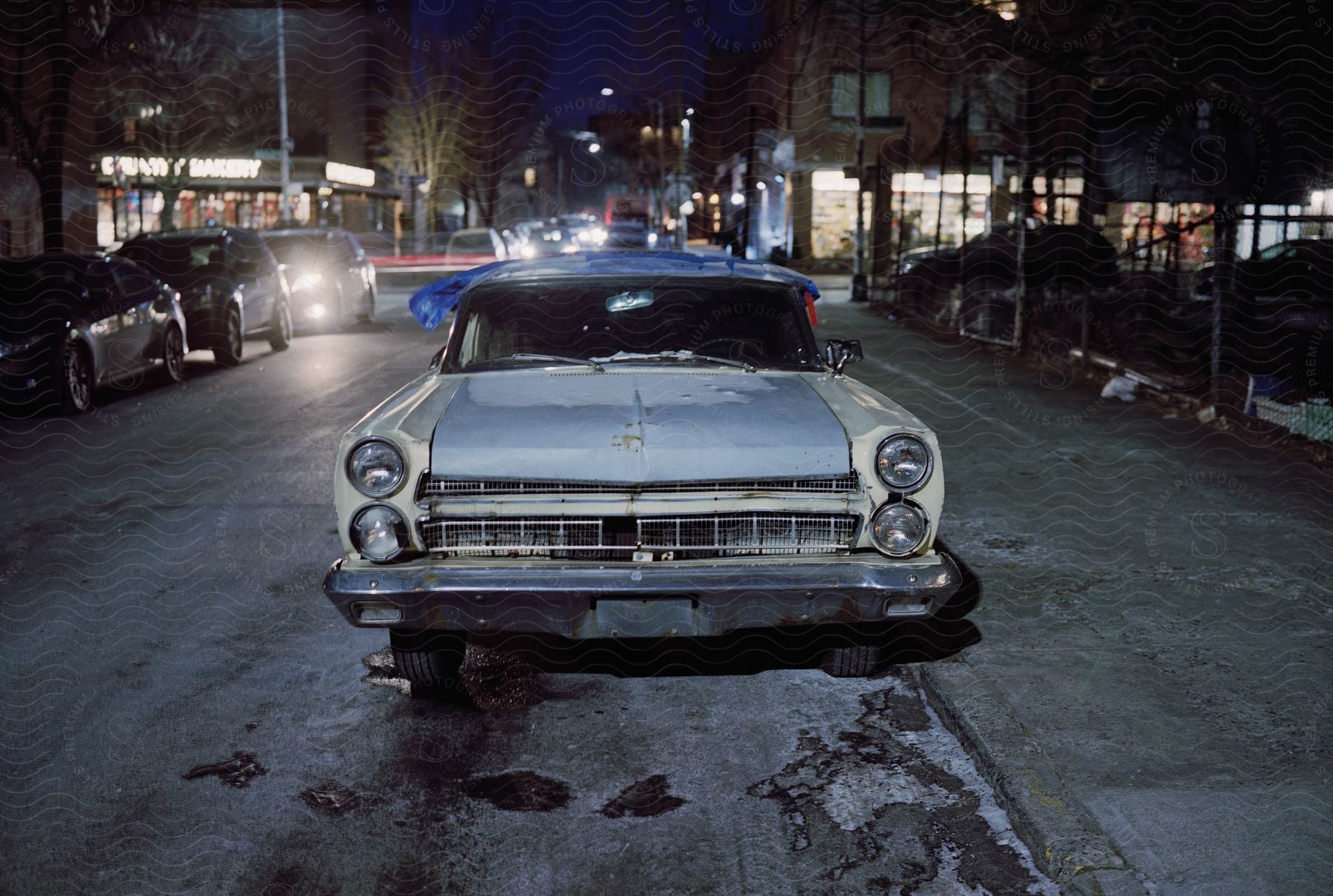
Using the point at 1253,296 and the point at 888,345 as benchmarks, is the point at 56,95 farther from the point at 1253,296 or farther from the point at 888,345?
the point at 1253,296

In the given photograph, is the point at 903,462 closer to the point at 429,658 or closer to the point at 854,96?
the point at 429,658

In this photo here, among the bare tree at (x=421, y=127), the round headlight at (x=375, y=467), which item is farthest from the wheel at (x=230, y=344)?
the bare tree at (x=421, y=127)

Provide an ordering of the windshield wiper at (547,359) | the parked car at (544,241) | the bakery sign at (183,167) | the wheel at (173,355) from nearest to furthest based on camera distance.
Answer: the windshield wiper at (547,359) < the wheel at (173,355) < the parked car at (544,241) < the bakery sign at (183,167)

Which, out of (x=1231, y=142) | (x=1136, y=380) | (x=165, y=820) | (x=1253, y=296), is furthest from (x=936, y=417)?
(x=165, y=820)

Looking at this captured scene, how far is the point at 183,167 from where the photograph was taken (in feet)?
134

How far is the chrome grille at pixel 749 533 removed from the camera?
443 centimetres

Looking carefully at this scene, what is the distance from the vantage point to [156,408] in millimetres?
12664

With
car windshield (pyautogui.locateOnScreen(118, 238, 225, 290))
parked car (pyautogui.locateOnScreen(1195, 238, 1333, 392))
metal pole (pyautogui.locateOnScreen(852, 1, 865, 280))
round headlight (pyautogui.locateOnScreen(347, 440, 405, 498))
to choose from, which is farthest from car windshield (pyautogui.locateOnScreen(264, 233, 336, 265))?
round headlight (pyautogui.locateOnScreen(347, 440, 405, 498))

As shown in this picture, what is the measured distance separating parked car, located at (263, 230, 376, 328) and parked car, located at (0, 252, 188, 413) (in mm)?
5419

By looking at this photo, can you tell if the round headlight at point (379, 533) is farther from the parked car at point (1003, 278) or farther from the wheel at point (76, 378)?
the parked car at point (1003, 278)

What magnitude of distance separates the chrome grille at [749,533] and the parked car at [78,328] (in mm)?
9517

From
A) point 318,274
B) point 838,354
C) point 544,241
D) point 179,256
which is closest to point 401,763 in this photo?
point 838,354

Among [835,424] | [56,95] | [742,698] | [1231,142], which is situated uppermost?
[56,95]

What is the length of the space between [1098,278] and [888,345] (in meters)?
4.81
